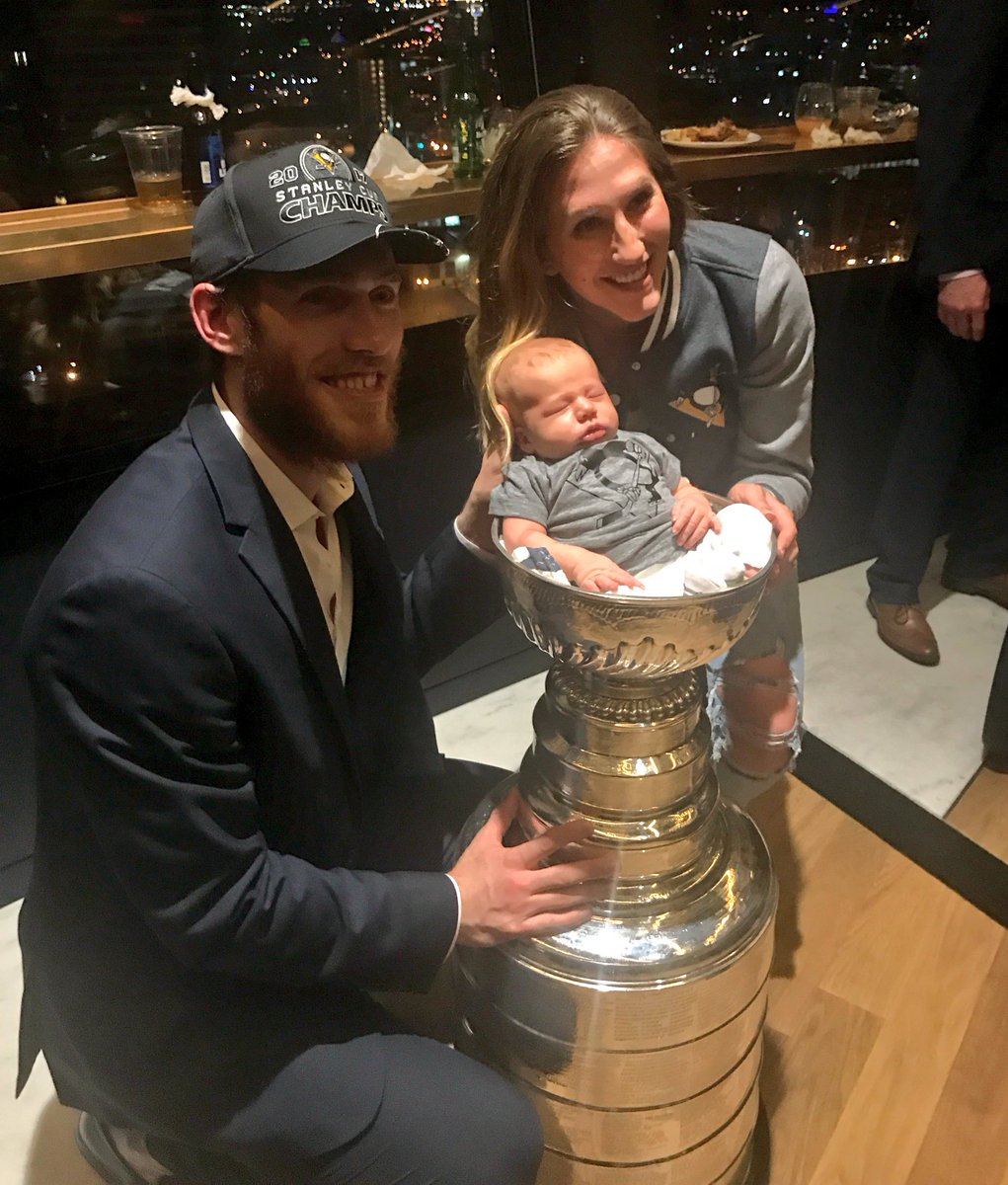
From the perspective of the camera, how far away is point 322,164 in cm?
96

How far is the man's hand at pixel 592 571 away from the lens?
2.99 feet

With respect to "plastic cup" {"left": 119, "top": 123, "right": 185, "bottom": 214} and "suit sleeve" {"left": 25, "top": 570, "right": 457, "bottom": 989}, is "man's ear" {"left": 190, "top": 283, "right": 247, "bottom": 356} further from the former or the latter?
"plastic cup" {"left": 119, "top": 123, "right": 185, "bottom": 214}

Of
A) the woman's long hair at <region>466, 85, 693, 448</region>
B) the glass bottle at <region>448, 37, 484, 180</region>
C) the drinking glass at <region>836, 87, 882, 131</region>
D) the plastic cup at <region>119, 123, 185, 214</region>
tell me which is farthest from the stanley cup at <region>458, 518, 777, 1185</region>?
the drinking glass at <region>836, 87, 882, 131</region>

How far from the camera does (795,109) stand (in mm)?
2293

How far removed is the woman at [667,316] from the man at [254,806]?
22 cm

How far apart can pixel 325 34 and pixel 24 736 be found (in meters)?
1.33

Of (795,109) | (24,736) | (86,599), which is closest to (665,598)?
(86,599)

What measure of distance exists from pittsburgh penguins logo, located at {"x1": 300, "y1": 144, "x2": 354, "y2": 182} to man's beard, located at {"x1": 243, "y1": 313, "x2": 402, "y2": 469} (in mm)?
151

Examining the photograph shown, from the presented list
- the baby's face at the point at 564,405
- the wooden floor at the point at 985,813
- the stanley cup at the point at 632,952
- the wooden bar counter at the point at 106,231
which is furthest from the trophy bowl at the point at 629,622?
the wooden floor at the point at 985,813

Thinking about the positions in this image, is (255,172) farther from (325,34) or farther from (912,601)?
(912,601)

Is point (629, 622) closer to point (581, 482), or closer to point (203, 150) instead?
point (581, 482)

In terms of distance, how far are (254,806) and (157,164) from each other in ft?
3.52

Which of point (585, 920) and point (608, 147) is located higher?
point (608, 147)

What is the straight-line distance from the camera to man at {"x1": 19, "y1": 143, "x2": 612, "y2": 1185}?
865 millimetres
